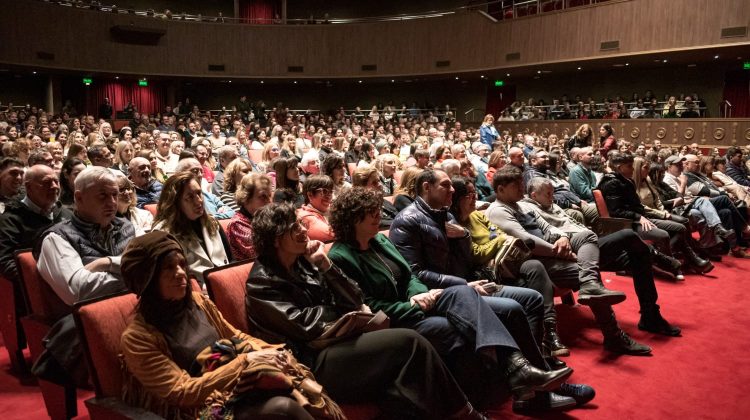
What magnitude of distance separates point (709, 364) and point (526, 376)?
1.63 metres

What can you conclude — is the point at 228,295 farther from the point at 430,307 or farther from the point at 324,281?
the point at 430,307

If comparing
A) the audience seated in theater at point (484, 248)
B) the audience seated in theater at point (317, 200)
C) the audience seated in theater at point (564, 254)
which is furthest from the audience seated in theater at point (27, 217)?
the audience seated in theater at point (564, 254)

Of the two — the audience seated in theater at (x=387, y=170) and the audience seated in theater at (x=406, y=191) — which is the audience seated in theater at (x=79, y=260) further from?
the audience seated in theater at (x=387, y=170)

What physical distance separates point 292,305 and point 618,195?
12.0 feet

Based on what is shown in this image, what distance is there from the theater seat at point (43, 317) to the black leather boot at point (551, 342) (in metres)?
2.30

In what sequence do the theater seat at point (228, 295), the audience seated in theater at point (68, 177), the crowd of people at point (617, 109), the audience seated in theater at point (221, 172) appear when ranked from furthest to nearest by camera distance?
the crowd of people at point (617, 109)
the audience seated in theater at point (221, 172)
the audience seated in theater at point (68, 177)
the theater seat at point (228, 295)

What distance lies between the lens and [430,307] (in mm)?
2492

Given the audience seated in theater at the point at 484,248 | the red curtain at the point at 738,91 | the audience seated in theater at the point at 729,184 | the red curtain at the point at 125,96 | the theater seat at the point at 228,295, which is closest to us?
the theater seat at the point at 228,295

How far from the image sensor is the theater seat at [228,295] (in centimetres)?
220

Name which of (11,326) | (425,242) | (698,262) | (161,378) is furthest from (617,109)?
(161,378)

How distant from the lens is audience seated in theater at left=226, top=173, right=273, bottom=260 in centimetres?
305

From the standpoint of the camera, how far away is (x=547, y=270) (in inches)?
139

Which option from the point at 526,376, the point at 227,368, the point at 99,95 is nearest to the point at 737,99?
the point at 526,376

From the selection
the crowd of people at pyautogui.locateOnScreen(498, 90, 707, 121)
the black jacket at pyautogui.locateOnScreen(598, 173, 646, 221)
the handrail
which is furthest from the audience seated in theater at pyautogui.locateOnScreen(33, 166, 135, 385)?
the handrail
